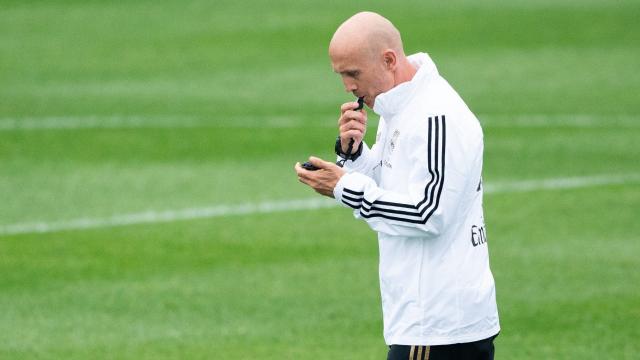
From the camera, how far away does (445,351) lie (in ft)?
21.3

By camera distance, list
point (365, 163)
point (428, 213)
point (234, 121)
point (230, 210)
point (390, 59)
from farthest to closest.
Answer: point (234, 121) → point (230, 210) → point (365, 163) → point (390, 59) → point (428, 213)

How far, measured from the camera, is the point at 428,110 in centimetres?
632

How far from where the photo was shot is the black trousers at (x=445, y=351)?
6.48m

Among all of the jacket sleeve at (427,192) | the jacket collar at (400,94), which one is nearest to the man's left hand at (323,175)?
the jacket sleeve at (427,192)

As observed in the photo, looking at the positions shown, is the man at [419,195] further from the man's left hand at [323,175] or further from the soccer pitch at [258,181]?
the soccer pitch at [258,181]

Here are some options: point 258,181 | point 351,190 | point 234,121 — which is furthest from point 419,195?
point 234,121

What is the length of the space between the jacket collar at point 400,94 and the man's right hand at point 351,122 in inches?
6.6

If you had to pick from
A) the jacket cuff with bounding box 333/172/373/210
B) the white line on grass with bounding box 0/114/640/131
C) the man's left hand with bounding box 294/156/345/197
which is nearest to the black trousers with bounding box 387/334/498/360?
the jacket cuff with bounding box 333/172/373/210

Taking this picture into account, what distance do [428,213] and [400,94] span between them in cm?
56

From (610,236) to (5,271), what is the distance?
5626mm

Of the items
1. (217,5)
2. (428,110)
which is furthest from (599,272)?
(217,5)

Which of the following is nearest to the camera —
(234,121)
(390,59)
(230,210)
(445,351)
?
(390,59)

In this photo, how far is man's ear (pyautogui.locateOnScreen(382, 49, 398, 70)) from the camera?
6316 mm

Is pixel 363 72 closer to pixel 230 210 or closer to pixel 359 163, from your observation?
pixel 359 163
